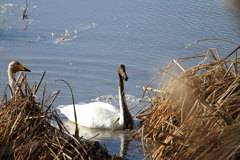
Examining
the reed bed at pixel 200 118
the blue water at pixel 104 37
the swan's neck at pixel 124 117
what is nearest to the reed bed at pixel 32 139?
the reed bed at pixel 200 118

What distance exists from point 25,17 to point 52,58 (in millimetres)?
2119

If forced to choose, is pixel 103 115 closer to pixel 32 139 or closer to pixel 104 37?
pixel 32 139

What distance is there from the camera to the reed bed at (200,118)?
4293mm

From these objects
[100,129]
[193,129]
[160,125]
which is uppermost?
[193,129]

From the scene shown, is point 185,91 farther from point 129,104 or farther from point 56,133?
point 129,104

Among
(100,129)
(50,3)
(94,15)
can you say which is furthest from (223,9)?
(100,129)

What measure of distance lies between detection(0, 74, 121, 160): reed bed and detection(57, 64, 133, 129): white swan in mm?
2050

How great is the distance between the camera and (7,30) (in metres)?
10.4

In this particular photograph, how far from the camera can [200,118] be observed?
4.69 meters

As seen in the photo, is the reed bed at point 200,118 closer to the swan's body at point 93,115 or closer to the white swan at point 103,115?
the white swan at point 103,115

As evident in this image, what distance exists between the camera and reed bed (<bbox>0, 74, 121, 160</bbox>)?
4.98 metres

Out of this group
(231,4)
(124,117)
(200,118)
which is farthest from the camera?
(231,4)

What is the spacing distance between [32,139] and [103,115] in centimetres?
255

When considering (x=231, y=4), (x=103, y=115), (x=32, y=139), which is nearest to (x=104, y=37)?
(x=103, y=115)
